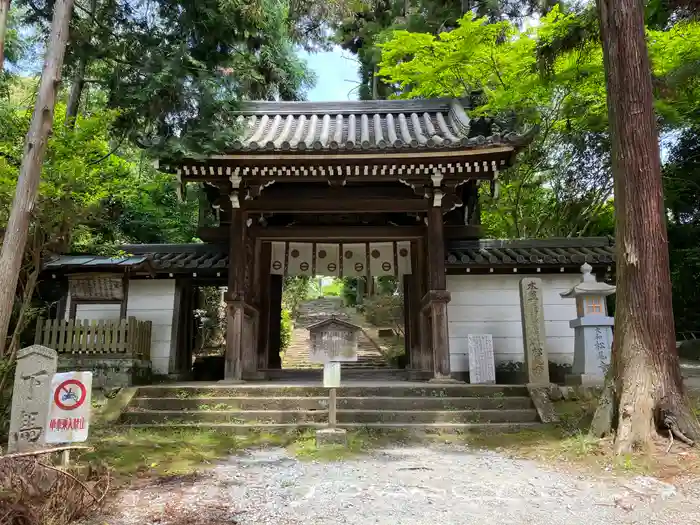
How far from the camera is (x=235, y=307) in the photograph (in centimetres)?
824

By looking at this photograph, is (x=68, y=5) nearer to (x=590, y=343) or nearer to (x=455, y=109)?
(x=455, y=109)

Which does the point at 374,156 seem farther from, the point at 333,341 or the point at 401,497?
the point at 401,497

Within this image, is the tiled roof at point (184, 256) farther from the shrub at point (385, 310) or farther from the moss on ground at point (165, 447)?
the shrub at point (385, 310)

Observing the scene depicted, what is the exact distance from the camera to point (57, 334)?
8.14 metres

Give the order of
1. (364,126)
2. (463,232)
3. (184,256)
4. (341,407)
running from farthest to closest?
(364,126), (463,232), (184,256), (341,407)

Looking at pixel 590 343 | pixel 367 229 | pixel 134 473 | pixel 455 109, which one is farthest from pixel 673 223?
pixel 134 473

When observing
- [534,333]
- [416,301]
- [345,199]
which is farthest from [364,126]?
[534,333]

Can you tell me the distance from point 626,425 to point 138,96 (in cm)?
775

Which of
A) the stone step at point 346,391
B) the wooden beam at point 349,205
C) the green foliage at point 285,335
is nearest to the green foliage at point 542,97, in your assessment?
the wooden beam at point 349,205

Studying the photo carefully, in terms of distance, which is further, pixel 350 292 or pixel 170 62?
pixel 350 292

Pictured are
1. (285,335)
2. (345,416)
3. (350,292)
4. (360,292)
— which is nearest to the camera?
(345,416)

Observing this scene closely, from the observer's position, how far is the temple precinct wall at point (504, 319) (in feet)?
30.4

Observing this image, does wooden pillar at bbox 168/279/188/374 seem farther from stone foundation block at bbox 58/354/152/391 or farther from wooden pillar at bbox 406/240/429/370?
wooden pillar at bbox 406/240/429/370

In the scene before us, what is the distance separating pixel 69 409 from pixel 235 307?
170 inches
